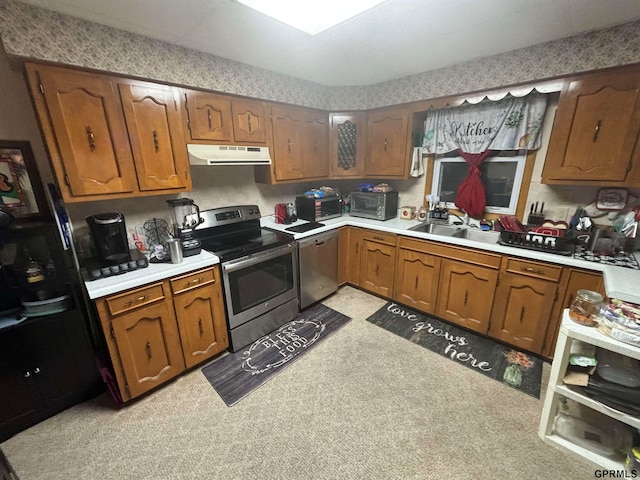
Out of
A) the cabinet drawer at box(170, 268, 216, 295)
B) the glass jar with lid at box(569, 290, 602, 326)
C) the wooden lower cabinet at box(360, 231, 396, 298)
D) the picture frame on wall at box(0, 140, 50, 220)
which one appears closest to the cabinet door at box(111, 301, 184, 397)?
the cabinet drawer at box(170, 268, 216, 295)

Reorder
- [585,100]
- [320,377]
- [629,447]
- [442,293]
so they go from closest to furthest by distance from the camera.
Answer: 1. [629,447]
2. [585,100]
3. [320,377]
4. [442,293]

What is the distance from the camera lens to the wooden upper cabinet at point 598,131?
67.9 inches

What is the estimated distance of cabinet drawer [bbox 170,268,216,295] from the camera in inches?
70.8

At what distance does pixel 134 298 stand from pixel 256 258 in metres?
0.87

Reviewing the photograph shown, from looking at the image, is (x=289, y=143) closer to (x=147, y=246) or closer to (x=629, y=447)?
(x=147, y=246)

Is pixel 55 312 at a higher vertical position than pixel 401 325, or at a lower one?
higher

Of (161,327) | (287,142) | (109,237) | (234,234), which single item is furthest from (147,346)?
(287,142)

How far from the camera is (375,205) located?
3.02m

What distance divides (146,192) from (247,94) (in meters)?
1.20

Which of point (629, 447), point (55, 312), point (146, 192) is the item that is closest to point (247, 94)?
point (146, 192)

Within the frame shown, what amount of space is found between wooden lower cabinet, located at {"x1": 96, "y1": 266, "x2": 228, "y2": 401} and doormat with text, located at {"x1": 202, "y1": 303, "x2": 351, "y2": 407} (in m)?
0.19

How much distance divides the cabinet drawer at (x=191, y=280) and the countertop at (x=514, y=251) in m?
0.88

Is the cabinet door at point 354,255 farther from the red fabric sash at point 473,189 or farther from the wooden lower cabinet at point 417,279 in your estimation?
the red fabric sash at point 473,189

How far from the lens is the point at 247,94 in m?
2.28
